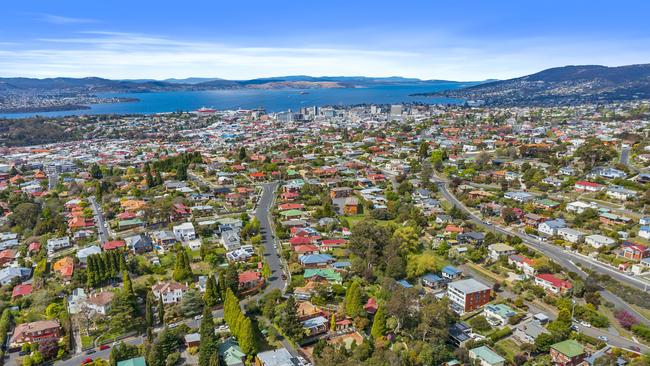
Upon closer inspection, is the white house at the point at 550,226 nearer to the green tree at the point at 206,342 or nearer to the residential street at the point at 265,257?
the residential street at the point at 265,257

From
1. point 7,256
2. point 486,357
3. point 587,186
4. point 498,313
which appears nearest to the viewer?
point 486,357

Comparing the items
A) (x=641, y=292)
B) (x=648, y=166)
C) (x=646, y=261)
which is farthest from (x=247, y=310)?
(x=648, y=166)

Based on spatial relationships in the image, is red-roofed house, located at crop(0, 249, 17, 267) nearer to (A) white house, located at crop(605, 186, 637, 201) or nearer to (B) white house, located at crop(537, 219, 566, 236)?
(B) white house, located at crop(537, 219, 566, 236)

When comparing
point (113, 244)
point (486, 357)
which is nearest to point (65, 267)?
point (113, 244)

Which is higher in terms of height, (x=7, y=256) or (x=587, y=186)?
(x=587, y=186)

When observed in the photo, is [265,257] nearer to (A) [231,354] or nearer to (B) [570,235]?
(A) [231,354]

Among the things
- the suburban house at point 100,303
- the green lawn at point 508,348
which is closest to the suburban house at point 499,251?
the green lawn at point 508,348

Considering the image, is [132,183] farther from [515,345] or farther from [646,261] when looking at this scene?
[646,261]
